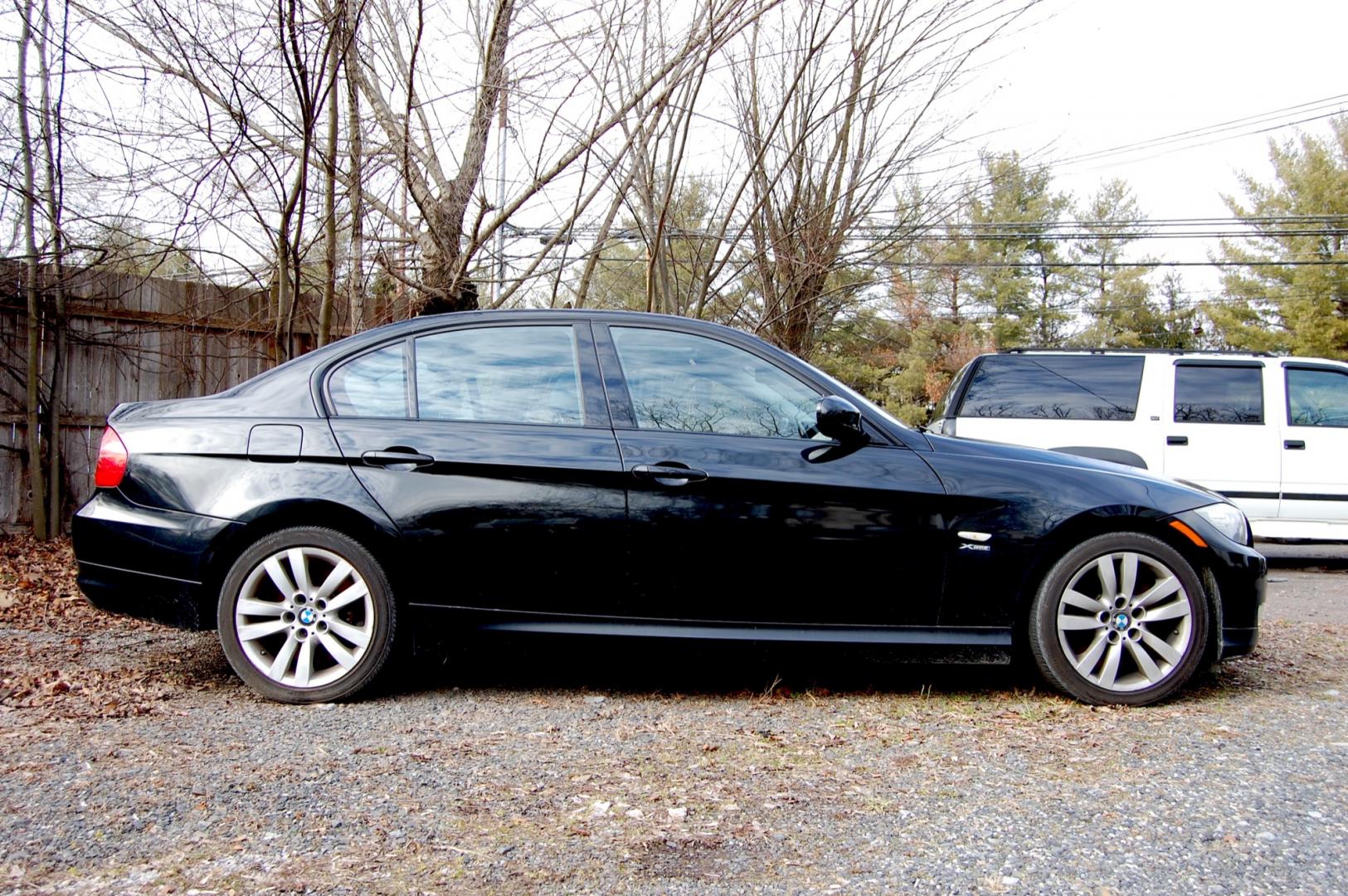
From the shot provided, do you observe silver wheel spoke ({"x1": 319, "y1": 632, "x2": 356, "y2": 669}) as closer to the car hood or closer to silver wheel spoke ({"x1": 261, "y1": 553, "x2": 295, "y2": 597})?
silver wheel spoke ({"x1": 261, "y1": 553, "x2": 295, "y2": 597})

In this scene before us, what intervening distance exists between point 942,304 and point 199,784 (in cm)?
4110

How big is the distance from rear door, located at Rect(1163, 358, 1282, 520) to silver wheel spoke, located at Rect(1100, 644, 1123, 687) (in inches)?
207

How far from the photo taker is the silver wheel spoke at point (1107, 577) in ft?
12.6

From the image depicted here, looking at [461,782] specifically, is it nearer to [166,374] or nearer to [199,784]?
[199,784]

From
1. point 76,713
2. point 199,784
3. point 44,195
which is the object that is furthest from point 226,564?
point 44,195

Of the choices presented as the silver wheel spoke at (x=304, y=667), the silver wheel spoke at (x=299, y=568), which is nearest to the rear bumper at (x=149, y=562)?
the silver wheel spoke at (x=299, y=568)

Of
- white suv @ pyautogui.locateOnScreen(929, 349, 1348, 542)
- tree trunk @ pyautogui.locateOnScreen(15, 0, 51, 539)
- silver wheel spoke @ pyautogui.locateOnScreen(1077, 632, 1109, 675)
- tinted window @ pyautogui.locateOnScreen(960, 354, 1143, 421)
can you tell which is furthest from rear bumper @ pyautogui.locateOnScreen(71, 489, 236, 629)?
tinted window @ pyautogui.locateOnScreen(960, 354, 1143, 421)

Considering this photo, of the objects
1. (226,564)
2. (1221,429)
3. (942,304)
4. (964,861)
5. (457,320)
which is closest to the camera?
(964,861)

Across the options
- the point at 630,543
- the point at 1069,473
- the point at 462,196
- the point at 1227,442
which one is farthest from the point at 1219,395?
the point at 630,543

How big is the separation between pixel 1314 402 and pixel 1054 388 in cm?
224

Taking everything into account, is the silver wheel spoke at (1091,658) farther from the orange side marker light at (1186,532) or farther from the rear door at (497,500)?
the rear door at (497,500)

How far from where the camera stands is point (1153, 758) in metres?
3.20

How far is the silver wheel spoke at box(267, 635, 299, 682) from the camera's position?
12.3 feet

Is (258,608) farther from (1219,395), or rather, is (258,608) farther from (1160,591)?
(1219,395)
